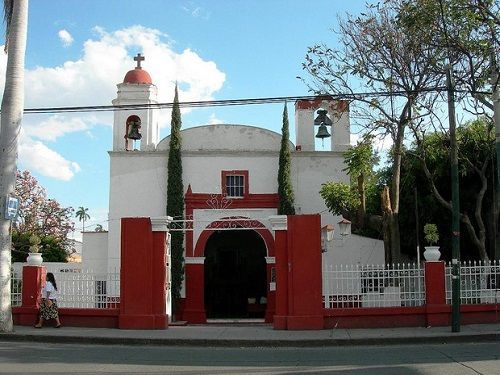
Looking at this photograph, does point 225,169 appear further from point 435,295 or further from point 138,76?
point 435,295

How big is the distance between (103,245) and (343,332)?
1219cm

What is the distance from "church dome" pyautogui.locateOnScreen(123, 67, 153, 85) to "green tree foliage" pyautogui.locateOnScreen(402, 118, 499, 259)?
1017 cm

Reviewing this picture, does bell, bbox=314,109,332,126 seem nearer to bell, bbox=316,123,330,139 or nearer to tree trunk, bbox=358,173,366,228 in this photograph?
bell, bbox=316,123,330,139

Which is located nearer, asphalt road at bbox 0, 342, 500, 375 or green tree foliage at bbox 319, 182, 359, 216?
asphalt road at bbox 0, 342, 500, 375

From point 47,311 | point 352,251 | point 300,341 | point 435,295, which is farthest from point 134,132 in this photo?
point 435,295

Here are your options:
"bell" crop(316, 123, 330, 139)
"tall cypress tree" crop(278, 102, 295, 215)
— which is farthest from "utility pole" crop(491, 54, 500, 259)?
"tall cypress tree" crop(278, 102, 295, 215)

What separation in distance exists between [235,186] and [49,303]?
965cm

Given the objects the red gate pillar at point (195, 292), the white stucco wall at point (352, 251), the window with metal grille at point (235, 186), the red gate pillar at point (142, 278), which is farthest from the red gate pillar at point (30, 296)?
the white stucco wall at point (352, 251)

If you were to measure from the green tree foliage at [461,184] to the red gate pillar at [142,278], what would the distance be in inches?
406

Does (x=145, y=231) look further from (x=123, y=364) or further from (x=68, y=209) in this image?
(x=68, y=209)

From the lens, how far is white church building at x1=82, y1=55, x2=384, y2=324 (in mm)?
23141

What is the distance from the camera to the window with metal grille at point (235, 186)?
2345 centimetres

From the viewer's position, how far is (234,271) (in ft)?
89.5

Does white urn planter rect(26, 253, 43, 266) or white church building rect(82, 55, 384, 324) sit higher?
white church building rect(82, 55, 384, 324)
